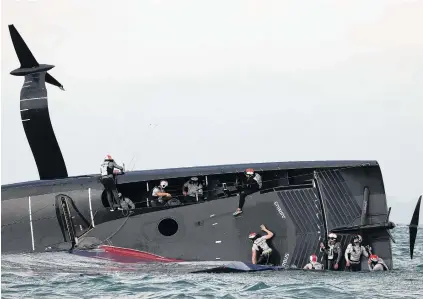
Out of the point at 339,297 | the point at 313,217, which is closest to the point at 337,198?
the point at 313,217

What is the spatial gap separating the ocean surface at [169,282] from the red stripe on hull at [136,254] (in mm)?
529

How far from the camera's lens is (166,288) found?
2445 cm

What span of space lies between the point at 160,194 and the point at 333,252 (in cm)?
630

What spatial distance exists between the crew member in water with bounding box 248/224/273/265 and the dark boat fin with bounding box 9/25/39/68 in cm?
1048

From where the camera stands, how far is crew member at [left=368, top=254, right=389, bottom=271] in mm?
28373

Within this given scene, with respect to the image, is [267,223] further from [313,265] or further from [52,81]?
[52,81]

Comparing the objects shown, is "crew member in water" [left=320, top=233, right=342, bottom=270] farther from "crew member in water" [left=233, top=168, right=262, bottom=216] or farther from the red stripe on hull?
the red stripe on hull

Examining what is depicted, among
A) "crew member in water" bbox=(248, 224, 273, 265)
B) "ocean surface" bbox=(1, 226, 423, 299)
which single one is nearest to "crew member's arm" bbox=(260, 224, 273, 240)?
"crew member in water" bbox=(248, 224, 273, 265)

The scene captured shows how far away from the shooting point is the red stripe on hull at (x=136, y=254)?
28875 mm

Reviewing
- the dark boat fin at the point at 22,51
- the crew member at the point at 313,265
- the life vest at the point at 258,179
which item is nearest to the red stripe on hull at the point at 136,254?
the life vest at the point at 258,179

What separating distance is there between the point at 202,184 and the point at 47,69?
725 centimetres

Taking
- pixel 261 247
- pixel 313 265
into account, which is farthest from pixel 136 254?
pixel 313 265

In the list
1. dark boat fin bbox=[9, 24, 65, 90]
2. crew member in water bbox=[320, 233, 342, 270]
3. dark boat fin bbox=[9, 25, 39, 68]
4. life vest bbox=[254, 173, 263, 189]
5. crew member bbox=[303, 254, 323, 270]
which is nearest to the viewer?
crew member bbox=[303, 254, 323, 270]

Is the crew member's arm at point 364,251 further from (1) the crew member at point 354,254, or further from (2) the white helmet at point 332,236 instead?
(2) the white helmet at point 332,236
